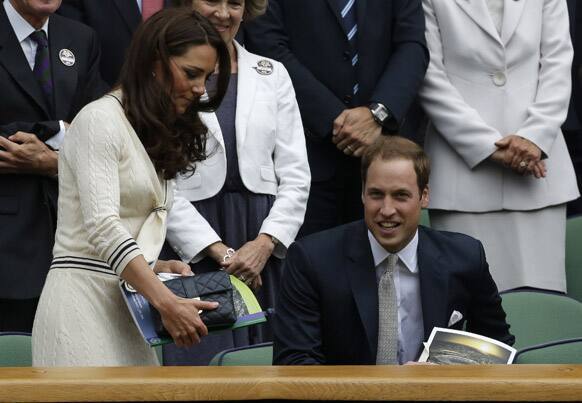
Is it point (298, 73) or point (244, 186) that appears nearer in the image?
point (244, 186)

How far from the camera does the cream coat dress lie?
393cm

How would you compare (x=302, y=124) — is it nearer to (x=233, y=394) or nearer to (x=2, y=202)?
(x=2, y=202)

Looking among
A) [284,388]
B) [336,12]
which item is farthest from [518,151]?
[284,388]

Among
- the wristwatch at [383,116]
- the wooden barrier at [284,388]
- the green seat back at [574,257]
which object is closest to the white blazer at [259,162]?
the wristwatch at [383,116]

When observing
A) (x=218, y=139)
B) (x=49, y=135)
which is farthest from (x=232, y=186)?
(x=49, y=135)

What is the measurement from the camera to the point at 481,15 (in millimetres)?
6121

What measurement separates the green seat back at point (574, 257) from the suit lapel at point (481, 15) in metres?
0.92

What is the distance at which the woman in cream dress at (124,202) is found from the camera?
3939mm

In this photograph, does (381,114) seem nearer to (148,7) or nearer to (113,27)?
(148,7)

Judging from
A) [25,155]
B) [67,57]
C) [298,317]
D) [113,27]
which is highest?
[113,27]

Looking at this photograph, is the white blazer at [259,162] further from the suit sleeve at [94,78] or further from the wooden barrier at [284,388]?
the wooden barrier at [284,388]

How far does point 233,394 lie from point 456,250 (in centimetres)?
170

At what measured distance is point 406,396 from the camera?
3031 mm

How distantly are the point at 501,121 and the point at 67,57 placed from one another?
1.93m
